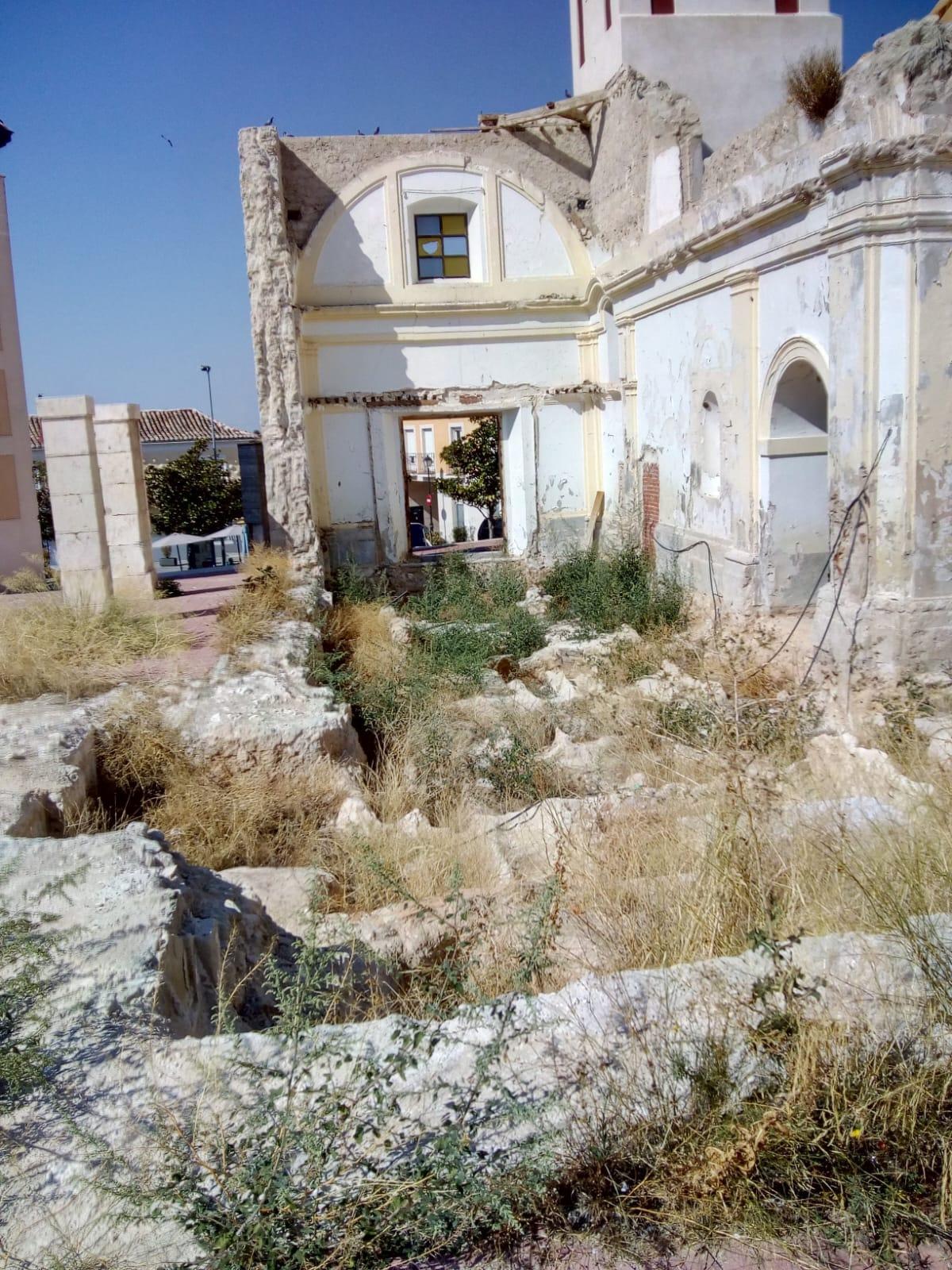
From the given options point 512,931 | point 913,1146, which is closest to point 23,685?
point 512,931

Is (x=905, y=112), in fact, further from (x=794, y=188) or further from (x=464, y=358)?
(x=464, y=358)

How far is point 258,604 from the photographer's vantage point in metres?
9.49

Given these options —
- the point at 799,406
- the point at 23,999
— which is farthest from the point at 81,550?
the point at 23,999

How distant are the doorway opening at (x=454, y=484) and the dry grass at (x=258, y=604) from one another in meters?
5.24

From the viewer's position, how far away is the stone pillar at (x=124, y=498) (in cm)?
1078

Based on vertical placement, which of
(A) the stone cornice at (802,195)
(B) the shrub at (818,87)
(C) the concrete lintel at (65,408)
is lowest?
(C) the concrete lintel at (65,408)

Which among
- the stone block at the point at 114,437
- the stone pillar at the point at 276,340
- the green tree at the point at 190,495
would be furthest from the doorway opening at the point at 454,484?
the stone block at the point at 114,437

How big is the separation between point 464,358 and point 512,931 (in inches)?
469

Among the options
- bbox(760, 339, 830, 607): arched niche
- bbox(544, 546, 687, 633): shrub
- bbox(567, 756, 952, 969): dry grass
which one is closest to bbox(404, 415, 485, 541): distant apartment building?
bbox(544, 546, 687, 633): shrub

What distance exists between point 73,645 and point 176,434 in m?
33.5

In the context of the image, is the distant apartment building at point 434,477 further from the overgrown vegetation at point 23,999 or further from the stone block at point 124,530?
the overgrown vegetation at point 23,999

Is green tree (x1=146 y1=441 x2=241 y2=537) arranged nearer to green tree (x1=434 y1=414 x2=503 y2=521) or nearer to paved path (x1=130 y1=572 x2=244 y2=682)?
green tree (x1=434 y1=414 x2=503 y2=521)

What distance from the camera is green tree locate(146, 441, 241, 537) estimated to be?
3203 centimetres

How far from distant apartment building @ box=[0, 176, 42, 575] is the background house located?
21377 millimetres
